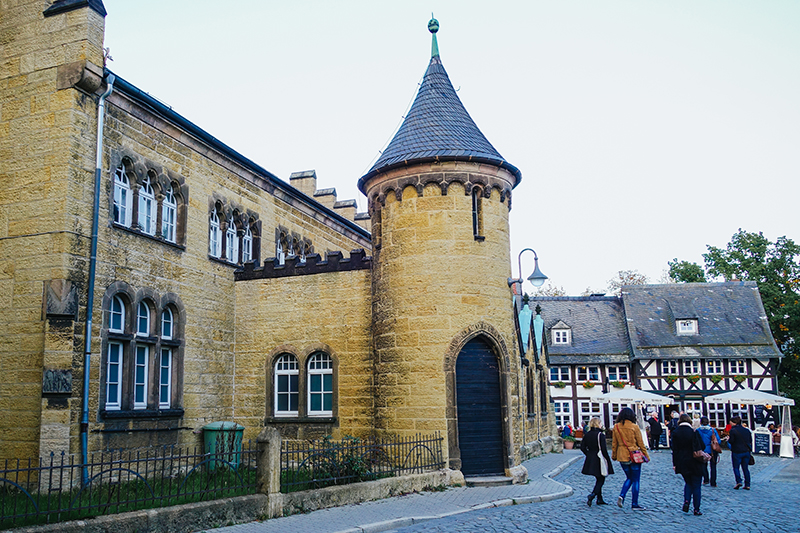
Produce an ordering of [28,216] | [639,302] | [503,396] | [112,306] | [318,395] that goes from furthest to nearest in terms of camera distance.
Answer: [639,302]
[318,395]
[503,396]
[112,306]
[28,216]

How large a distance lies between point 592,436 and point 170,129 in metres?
11.0

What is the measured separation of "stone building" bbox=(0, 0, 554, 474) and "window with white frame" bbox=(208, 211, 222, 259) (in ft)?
0.18

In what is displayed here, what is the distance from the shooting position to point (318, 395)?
16062 mm

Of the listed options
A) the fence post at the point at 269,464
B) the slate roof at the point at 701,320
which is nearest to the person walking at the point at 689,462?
the fence post at the point at 269,464

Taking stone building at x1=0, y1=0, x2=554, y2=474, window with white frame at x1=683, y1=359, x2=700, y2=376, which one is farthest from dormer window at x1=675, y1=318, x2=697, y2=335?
stone building at x1=0, y1=0, x2=554, y2=474

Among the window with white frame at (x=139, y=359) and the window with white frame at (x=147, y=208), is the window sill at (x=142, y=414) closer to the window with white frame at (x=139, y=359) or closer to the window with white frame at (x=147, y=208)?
the window with white frame at (x=139, y=359)

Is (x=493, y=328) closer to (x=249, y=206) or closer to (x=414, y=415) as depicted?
(x=414, y=415)

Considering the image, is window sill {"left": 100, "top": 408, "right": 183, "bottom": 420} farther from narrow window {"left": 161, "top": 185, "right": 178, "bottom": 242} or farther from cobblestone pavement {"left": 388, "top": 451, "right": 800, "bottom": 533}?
cobblestone pavement {"left": 388, "top": 451, "right": 800, "bottom": 533}

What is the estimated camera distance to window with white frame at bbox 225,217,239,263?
1761 cm

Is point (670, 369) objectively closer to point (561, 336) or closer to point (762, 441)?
point (561, 336)

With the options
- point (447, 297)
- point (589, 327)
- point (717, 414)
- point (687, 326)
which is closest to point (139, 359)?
point (447, 297)

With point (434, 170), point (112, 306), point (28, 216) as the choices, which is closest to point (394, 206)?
point (434, 170)

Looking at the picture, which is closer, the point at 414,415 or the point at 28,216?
the point at 28,216

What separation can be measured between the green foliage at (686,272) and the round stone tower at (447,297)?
3540cm
